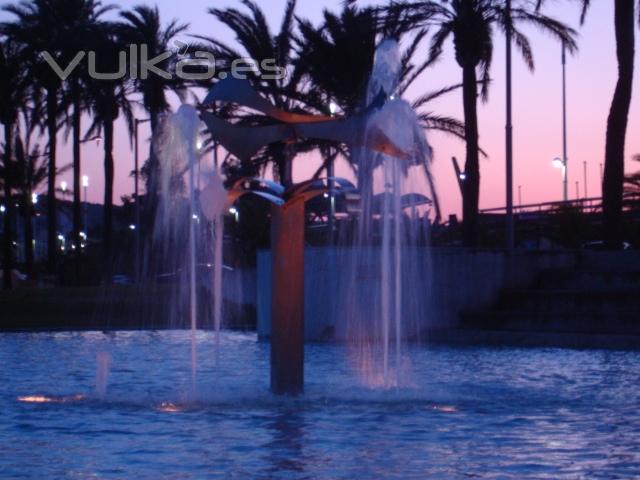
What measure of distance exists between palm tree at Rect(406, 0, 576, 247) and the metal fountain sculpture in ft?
55.1

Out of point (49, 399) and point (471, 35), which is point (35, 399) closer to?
point (49, 399)

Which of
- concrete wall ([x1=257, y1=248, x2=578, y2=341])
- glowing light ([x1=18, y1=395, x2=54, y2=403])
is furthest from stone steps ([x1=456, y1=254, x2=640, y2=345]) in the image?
glowing light ([x1=18, y1=395, x2=54, y2=403])

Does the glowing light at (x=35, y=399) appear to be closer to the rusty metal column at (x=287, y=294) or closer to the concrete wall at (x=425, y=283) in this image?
the rusty metal column at (x=287, y=294)

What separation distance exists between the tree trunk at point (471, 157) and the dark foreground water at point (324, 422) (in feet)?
39.8

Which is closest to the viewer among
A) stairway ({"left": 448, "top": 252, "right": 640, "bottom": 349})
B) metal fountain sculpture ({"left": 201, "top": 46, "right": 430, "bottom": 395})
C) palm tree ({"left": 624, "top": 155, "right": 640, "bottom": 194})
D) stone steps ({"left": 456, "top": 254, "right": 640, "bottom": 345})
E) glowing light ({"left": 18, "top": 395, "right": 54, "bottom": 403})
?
metal fountain sculpture ({"left": 201, "top": 46, "right": 430, "bottom": 395})

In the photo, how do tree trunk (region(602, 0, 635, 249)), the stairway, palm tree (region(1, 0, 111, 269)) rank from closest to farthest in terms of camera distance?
the stairway
tree trunk (region(602, 0, 635, 249))
palm tree (region(1, 0, 111, 269))

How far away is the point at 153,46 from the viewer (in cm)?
3894

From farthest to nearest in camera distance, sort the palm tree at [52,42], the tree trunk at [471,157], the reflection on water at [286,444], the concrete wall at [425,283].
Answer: the palm tree at [52,42], the tree trunk at [471,157], the concrete wall at [425,283], the reflection on water at [286,444]

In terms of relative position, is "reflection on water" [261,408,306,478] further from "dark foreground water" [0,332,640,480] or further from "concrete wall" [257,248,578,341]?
"concrete wall" [257,248,578,341]

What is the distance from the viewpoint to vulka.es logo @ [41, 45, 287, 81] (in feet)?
103

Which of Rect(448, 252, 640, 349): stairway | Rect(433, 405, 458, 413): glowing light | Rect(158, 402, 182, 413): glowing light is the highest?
Rect(448, 252, 640, 349): stairway

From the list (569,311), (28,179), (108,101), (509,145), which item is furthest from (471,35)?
(28,179)

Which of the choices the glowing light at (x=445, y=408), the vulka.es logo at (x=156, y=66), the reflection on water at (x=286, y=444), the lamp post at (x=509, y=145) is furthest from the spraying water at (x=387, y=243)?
the vulka.es logo at (x=156, y=66)

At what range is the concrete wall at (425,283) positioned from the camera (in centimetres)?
2128
